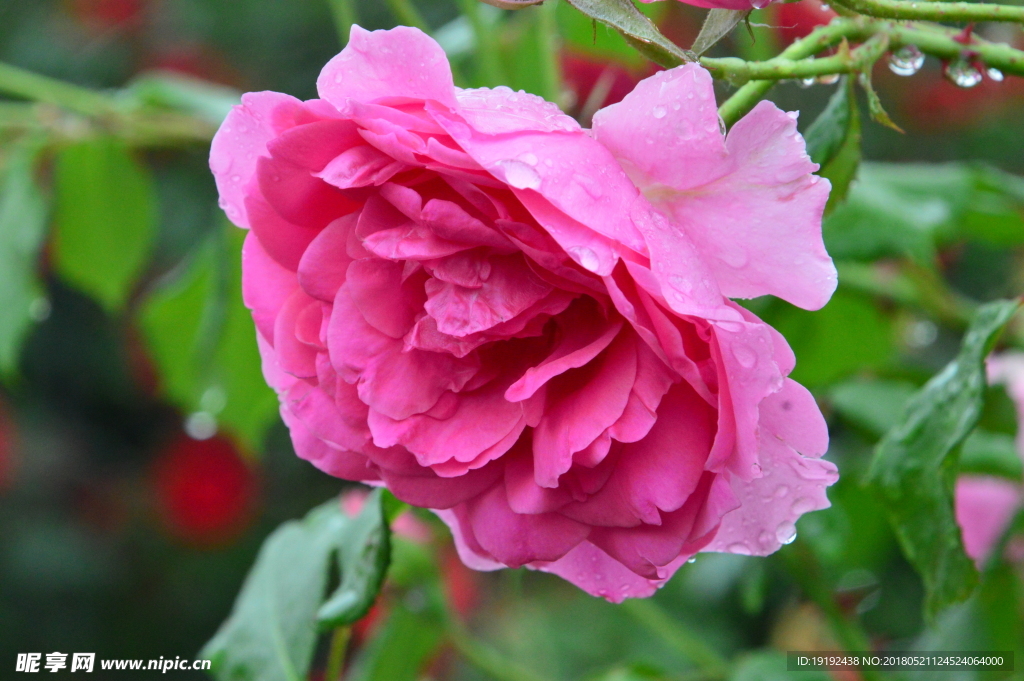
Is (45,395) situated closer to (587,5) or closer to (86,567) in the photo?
(86,567)

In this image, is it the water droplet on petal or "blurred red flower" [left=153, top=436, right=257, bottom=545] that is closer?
the water droplet on petal

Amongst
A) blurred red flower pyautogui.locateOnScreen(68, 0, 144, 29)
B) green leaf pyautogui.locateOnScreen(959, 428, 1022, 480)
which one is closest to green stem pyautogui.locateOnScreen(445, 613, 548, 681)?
green leaf pyautogui.locateOnScreen(959, 428, 1022, 480)

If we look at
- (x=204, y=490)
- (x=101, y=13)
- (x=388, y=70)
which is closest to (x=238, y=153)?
(x=388, y=70)

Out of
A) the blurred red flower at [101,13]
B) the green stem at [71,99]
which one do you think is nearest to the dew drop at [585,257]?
the green stem at [71,99]

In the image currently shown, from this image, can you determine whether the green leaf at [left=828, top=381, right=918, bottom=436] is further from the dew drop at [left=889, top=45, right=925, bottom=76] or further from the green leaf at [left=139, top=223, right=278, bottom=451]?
the green leaf at [left=139, top=223, right=278, bottom=451]

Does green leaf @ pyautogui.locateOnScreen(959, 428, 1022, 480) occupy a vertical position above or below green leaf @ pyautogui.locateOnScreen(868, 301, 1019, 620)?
below

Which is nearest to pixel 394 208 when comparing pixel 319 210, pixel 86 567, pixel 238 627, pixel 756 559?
pixel 319 210
